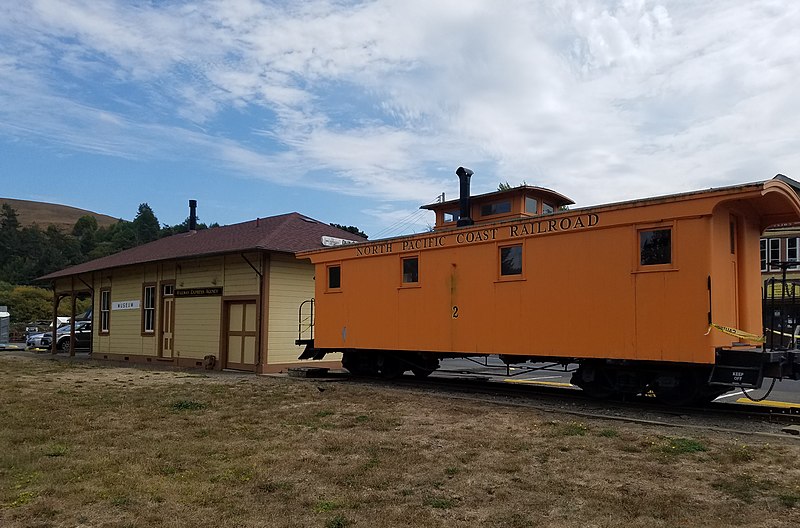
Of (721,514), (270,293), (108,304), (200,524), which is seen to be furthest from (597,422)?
(108,304)

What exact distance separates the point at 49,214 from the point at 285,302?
172742 millimetres

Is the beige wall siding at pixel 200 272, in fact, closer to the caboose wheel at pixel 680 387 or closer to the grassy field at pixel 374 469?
the grassy field at pixel 374 469

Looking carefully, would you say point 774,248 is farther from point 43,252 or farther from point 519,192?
point 43,252

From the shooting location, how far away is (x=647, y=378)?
31.2ft

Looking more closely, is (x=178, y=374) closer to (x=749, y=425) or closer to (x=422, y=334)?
(x=422, y=334)

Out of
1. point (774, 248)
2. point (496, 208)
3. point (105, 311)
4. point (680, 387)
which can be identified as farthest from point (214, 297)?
point (774, 248)

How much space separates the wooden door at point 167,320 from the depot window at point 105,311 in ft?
15.1

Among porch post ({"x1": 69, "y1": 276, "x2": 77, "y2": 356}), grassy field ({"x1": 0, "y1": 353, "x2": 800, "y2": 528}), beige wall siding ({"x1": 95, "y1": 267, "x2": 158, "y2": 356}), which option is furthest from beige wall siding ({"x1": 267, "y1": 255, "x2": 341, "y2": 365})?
porch post ({"x1": 69, "y1": 276, "x2": 77, "y2": 356})

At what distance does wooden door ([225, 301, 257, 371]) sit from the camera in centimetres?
1681

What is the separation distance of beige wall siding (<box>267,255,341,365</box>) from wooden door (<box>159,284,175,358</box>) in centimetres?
478

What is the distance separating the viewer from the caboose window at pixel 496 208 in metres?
14.6

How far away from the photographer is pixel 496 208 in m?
14.9

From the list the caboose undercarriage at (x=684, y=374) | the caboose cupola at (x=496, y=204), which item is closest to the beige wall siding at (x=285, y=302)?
the caboose cupola at (x=496, y=204)

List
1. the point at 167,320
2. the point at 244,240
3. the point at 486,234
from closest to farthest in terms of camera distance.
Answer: the point at 486,234 → the point at 244,240 → the point at 167,320
